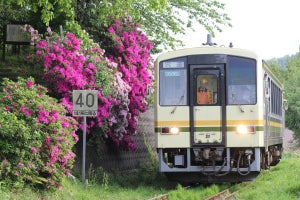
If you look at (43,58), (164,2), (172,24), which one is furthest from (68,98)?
(172,24)

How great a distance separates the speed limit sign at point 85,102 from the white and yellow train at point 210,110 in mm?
2067

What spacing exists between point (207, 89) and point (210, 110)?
0.55 m

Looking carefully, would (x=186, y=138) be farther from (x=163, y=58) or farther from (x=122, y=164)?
(x=122, y=164)

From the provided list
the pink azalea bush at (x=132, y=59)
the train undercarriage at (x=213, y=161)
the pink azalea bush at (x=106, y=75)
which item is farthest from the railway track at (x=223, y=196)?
the pink azalea bush at (x=132, y=59)

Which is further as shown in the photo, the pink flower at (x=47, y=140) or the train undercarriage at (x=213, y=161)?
the train undercarriage at (x=213, y=161)

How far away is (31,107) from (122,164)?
7558 mm

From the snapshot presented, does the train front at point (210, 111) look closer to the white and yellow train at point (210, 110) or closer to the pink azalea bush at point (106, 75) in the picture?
the white and yellow train at point (210, 110)

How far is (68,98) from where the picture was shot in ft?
53.5

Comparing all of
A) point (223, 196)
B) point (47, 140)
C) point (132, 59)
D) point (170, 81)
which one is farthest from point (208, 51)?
point (47, 140)

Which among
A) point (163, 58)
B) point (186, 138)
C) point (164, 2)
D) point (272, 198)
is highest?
point (164, 2)

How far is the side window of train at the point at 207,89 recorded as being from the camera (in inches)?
625

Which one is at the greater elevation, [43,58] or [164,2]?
[164,2]

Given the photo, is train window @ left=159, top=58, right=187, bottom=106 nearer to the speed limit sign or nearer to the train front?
the train front

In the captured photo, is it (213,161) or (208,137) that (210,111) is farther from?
(213,161)
